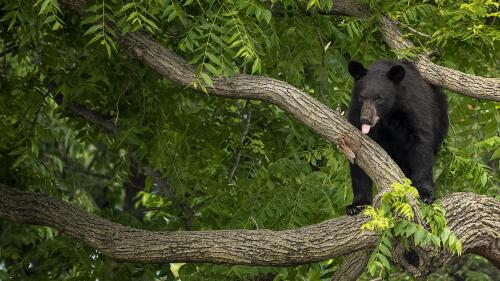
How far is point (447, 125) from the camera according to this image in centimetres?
899

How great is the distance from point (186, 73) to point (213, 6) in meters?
0.66

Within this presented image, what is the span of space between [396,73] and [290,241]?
1608mm

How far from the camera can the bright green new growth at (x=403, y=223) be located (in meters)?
6.65

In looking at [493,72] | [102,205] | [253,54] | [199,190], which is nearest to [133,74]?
[199,190]

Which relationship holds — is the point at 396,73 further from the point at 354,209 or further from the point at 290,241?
the point at 290,241


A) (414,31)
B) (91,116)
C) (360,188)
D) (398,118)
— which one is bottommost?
(91,116)

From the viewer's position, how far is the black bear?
8.23 metres

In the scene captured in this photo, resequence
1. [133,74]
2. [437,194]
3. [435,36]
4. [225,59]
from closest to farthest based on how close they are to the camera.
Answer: [225,59] → [435,36] → [437,194] → [133,74]

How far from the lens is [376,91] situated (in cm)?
836

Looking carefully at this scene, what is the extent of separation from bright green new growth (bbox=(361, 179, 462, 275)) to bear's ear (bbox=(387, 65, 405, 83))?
155 cm

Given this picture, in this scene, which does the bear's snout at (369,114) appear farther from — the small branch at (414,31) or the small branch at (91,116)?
the small branch at (91,116)

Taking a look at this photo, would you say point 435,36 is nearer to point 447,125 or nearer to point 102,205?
point 447,125

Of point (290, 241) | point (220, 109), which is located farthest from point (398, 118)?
point (220, 109)

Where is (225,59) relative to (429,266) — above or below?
above
